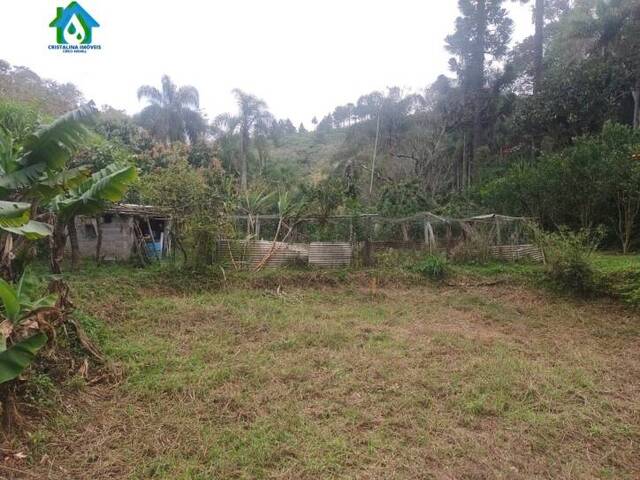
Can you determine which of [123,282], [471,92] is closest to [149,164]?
[123,282]

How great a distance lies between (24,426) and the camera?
285 centimetres

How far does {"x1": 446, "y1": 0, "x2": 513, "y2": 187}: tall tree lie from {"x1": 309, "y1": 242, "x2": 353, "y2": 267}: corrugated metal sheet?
13.7 metres

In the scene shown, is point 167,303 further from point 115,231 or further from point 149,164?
point 149,164

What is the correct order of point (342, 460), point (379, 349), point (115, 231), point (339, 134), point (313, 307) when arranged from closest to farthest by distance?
point (342, 460) → point (379, 349) → point (313, 307) → point (115, 231) → point (339, 134)

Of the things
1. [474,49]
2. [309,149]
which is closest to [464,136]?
[474,49]

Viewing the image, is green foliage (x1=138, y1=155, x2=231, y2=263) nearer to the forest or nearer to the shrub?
the forest

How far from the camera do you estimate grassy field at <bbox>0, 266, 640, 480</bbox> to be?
8.82 feet

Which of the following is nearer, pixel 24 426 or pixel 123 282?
pixel 24 426

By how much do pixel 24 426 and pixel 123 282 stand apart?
4639 millimetres

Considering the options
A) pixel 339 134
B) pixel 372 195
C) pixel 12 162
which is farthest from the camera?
pixel 339 134

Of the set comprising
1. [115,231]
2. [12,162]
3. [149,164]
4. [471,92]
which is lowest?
[115,231]

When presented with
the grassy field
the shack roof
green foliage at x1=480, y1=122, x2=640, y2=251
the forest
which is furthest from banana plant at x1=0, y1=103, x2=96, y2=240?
green foliage at x1=480, y1=122, x2=640, y2=251

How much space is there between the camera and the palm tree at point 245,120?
21.3 metres

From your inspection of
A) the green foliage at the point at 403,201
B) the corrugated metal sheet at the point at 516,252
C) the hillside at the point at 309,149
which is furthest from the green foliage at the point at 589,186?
the hillside at the point at 309,149
